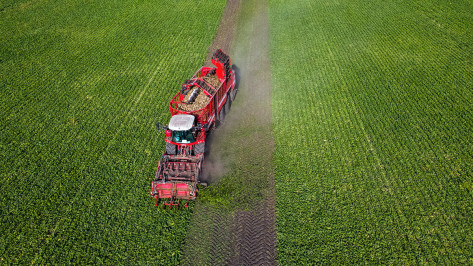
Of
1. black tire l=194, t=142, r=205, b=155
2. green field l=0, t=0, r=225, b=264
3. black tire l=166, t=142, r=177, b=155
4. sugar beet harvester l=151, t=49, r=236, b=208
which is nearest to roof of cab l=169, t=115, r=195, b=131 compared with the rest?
sugar beet harvester l=151, t=49, r=236, b=208

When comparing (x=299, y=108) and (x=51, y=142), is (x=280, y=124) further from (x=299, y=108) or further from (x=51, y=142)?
(x=51, y=142)

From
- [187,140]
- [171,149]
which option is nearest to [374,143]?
[187,140]

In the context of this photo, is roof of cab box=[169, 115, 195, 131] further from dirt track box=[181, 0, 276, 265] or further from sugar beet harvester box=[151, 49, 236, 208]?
dirt track box=[181, 0, 276, 265]

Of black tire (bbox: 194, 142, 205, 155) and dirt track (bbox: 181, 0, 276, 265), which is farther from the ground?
black tire (bbox: 194, 142, 205, 155)

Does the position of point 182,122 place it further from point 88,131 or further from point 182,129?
point 88,131

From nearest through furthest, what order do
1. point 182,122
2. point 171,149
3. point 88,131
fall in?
point 182,122
point 171,149
point 88,131
